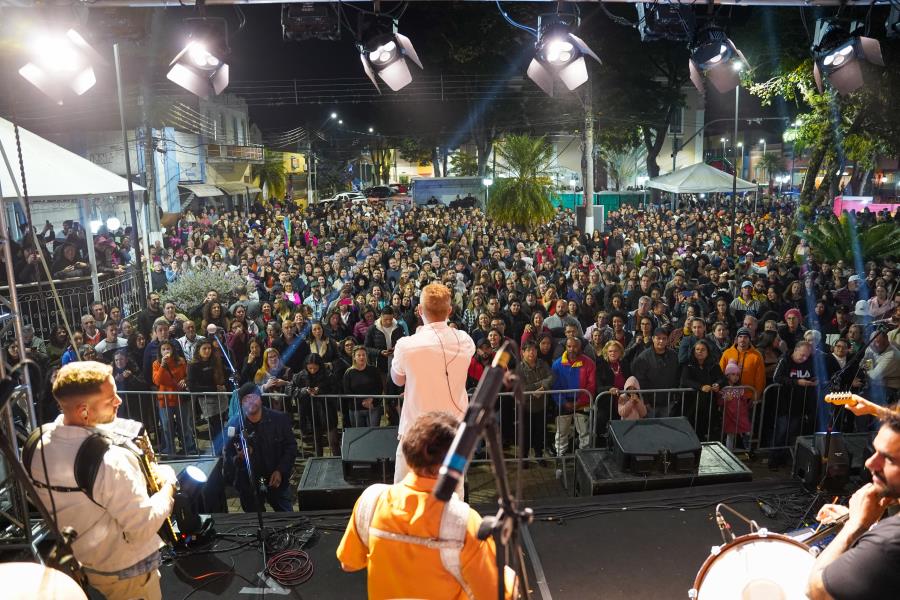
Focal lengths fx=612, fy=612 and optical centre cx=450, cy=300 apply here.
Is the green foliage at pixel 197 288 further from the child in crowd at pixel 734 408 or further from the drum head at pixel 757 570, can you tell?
the drum head at pixel 757 570

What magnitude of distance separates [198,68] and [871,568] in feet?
17.6

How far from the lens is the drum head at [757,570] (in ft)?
8.05

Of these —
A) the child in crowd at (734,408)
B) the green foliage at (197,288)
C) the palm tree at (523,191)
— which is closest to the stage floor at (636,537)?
the child in crowd at (734,408)

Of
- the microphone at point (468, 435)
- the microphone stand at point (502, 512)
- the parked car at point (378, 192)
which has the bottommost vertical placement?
the microphone stand at point (502, 512)

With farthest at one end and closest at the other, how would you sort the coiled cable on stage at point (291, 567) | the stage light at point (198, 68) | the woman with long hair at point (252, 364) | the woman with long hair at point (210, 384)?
the woman with long hair at point (252, 364) < the woman with long hair at point (210, 384) < the stage light at point (198, 68) < the coiled cable on stage at point (291, 567)

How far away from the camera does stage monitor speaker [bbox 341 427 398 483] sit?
464cm

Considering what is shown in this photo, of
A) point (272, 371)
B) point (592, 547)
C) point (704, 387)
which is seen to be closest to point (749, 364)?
point (704, 387)

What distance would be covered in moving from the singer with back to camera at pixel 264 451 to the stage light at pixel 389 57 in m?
2.90

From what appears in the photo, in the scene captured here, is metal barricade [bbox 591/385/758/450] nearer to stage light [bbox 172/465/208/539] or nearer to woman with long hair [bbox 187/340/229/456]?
stage light [bbox 172/465/208/539]

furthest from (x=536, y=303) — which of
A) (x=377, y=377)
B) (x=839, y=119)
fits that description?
(x=839, y=119)

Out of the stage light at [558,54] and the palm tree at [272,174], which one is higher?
the palm tree at [272,174]

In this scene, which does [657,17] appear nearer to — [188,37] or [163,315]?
[188,37]

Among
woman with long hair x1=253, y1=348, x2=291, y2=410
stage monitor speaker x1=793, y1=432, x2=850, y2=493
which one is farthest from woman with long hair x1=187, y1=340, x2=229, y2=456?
stage monitor speaker x1=793, y1=432, x2=850, y2=493

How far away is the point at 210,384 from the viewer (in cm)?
668
